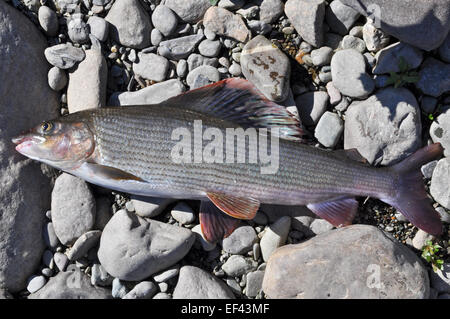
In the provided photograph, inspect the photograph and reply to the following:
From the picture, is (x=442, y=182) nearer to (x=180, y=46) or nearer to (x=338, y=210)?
(x=338, y=210)

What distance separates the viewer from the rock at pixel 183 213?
15.7ft

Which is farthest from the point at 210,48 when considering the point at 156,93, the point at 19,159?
the point at 19,159

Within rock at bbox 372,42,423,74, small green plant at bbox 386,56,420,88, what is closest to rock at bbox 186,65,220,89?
rock at bbox 372,42,423,74

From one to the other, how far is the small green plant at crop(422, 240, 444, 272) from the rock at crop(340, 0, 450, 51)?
2079 mm

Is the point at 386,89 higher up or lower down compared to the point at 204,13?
lower down

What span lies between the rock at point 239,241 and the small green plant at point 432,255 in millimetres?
1796

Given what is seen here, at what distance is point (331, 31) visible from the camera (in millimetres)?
5043

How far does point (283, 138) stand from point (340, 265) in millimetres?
1394

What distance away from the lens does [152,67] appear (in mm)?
4965

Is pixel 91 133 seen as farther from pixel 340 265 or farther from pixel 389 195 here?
pixel 389 195

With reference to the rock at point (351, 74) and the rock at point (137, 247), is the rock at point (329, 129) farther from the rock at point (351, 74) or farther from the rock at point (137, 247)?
the rock at point (137, 247)

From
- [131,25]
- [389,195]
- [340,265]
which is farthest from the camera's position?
[131,25]

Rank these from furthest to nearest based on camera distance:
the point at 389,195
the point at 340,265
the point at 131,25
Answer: the point at 131,25
the point at 389,195
the point at 340,265
